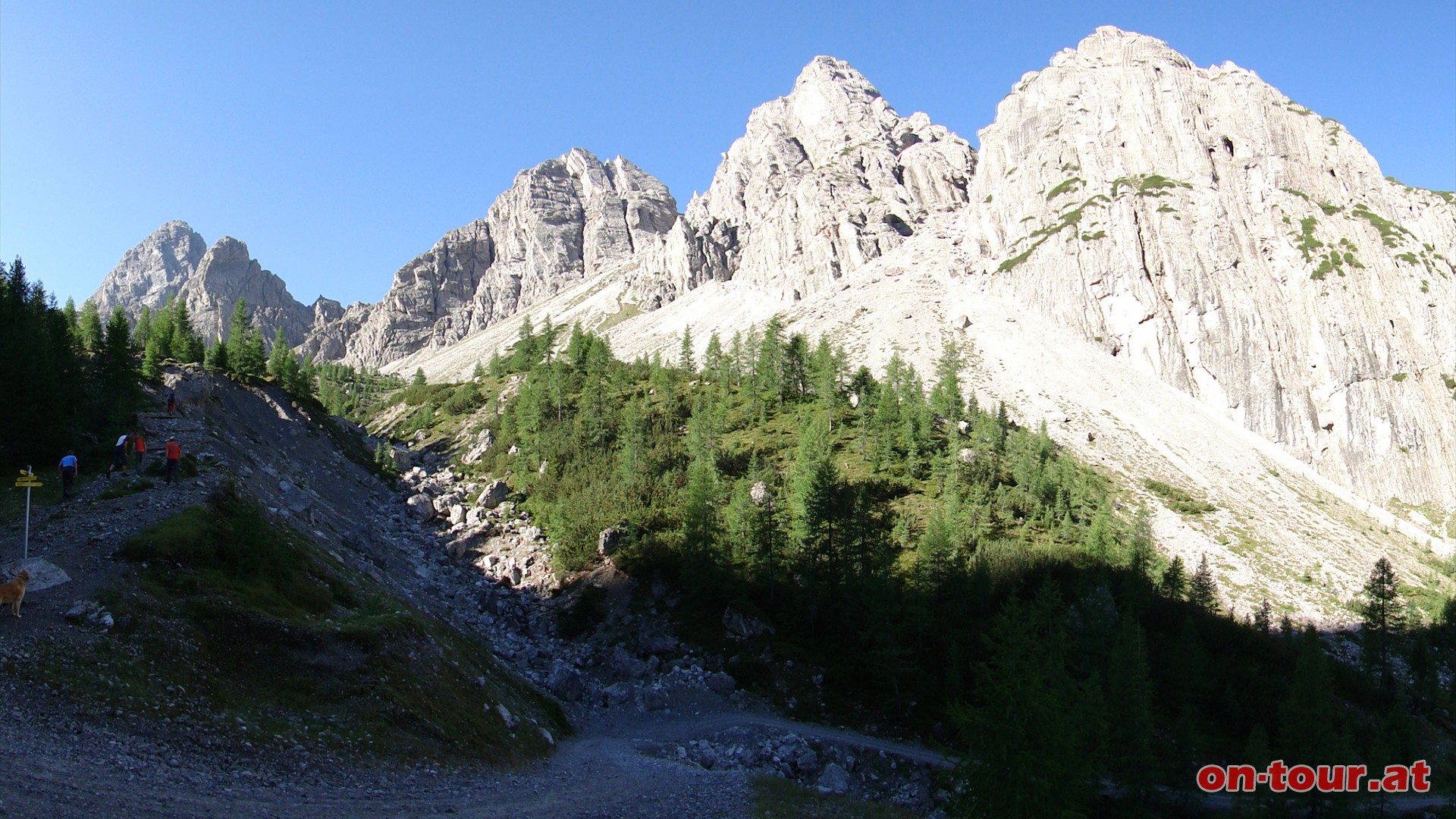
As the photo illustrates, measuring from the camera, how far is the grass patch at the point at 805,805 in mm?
23984

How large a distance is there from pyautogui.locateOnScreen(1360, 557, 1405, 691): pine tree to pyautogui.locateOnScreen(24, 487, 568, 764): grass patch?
68.2m

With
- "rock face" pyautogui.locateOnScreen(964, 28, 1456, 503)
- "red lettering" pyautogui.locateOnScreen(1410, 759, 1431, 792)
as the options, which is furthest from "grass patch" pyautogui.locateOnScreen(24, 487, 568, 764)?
"rock face" pyautogui.locateOnScreen(964, 28, 1456, 503)

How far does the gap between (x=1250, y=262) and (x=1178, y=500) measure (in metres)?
82.6

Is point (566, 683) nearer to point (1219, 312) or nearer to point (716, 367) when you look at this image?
point (716, 367)

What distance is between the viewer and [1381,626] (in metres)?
58.9

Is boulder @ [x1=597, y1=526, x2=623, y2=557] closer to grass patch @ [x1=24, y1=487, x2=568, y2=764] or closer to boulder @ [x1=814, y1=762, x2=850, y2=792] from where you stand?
grass patch @ [x1=24, y1=487, x2=568, y2=764]

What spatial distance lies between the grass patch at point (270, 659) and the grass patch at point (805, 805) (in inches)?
372

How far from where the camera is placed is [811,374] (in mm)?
88125

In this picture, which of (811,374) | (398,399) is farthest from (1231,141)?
(398,399)

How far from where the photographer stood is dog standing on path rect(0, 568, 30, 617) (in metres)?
17.5

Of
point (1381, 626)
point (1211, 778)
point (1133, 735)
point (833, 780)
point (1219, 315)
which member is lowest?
point (833, 780)

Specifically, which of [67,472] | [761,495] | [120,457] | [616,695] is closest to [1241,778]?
[616,695]

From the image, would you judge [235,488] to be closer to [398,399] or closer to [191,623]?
[191,623]

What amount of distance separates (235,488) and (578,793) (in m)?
23.7
